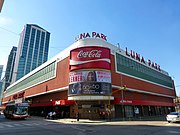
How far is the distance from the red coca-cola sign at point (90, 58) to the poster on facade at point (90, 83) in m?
1.27

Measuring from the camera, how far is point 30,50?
4926 inches

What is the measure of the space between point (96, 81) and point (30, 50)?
361 ft

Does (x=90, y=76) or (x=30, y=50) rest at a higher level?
(x=30, y=50)

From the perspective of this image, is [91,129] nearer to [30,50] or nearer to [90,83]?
[90,83]

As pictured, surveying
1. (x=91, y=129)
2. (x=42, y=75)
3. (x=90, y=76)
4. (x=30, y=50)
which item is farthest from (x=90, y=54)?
(x=30, y=50)

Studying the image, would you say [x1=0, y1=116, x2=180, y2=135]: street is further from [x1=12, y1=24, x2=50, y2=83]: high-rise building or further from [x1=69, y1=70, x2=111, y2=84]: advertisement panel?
[x1=12, y1=24, x2=50, y2=83]: high-rise building

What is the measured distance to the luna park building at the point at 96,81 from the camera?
29.3 meters

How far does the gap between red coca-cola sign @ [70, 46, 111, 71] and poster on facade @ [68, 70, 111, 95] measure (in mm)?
1269

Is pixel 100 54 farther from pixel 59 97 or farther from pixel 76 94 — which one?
pixel 59 97

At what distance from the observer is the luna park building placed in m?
29.3

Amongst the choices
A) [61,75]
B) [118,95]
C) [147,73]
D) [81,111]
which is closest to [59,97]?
[61,75]

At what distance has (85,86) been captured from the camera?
28656 millimetres

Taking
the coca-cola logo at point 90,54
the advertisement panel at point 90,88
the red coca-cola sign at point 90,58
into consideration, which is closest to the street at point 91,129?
the advertisement panel at point 90,88

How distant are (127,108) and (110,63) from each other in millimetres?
12398
